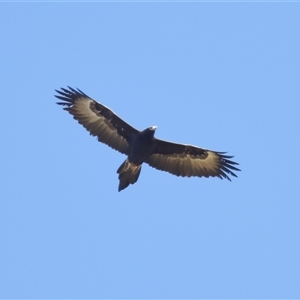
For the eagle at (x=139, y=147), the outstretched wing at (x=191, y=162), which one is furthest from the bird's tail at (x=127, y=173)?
the outstretched wing at (x=191, y=162)

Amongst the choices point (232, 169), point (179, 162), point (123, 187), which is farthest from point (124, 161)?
point (232, 169)

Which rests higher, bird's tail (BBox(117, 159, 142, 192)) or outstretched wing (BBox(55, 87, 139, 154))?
outstretched wing (BBox(55, 87, 139, 154))

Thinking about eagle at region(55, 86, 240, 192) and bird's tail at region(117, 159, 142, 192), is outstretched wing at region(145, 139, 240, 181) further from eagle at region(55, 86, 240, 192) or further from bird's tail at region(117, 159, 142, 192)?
bird's tail at region(117, 159, 142, 192)

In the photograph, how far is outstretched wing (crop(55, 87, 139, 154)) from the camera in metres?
18.6

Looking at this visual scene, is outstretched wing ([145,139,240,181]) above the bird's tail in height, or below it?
above

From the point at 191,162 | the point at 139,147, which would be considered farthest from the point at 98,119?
the point at 191,162

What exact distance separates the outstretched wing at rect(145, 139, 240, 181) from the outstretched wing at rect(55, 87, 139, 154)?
109 centimetres

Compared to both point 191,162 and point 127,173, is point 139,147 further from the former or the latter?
point 191,162

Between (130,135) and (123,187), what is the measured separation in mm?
1741

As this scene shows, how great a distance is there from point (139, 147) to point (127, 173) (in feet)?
2.87

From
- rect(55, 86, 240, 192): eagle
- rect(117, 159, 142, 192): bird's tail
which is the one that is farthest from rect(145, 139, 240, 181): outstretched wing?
rect(117, 159, 142, 192): bird's tail

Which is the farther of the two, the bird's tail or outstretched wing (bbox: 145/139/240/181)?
outstretched wing (bbox: 145/139/240/181)

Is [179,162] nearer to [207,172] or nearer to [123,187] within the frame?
[207,172]

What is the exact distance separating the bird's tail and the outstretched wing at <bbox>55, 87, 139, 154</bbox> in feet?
2.48
